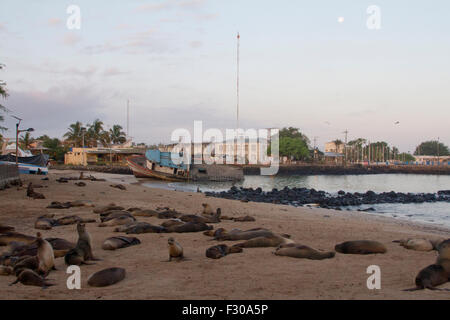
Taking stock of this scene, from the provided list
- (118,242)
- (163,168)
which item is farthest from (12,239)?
(163,168)

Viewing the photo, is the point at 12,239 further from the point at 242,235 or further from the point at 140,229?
the point at 242,235

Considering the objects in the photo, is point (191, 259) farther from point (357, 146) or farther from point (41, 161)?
point (357, 146)

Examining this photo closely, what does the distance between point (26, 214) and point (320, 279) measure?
1083 centimetres

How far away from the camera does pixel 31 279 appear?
6.00 meters

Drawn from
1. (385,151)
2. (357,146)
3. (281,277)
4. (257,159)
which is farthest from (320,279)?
(385,151)

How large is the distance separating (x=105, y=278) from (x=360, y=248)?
527cm

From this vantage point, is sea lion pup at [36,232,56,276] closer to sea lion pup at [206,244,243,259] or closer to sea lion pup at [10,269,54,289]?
sea lion pup at [10,269,54,289]

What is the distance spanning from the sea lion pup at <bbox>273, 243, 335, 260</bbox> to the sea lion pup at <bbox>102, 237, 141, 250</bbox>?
3218 mm

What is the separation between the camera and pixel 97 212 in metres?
14.4

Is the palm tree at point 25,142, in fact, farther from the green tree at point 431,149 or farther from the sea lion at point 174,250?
the green tree at point 431,149

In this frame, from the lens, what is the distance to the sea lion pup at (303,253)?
7.95m

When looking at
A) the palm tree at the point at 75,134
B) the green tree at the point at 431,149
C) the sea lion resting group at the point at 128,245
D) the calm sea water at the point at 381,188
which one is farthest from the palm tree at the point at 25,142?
the green tree at the point at 431,149

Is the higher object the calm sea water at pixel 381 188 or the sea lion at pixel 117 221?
the sea lion at pixel 117 221

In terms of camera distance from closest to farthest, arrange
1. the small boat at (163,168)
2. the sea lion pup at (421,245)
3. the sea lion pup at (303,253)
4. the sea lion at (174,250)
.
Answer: the sea lion at (174,250)
the sea lion pup at (303,253)
the sea lion pup at (421,245)
the small boat at (163,168)
